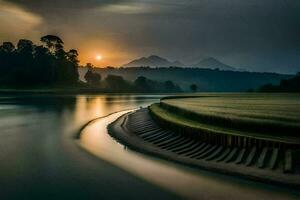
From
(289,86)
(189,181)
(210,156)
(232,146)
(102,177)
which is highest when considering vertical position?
(289,86)

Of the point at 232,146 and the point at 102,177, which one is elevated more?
the point at 232,146

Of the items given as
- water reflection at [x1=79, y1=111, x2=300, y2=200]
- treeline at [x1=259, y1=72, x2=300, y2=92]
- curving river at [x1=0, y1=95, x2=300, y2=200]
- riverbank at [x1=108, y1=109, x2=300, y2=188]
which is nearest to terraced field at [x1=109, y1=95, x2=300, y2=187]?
riverbank at [x1=108, y1=109, x2=300, y2=188]

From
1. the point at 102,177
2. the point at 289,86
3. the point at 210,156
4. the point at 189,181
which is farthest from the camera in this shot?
the point at 289,86

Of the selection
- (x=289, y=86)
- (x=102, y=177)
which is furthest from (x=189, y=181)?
(x=289, y=86)

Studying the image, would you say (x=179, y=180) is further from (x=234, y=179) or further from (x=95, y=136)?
(x=95, y=136)

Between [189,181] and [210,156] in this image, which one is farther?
[210,156]

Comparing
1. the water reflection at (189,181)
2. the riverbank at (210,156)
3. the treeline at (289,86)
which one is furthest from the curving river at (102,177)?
the treeline at (289,86)

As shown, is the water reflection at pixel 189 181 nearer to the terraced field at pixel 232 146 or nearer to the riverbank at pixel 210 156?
the riverbank at pixel 210 156

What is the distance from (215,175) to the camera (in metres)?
30.6

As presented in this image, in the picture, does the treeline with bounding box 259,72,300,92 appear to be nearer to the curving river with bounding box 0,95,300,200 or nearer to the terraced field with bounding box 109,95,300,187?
the terraced field with bounding box 109,95,300,187

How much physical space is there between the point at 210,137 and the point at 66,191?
49.9 ft

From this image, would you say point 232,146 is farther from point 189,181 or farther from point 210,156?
point 189,181

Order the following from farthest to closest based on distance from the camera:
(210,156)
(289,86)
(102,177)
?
(289,86) < (210,156) < (102,177)

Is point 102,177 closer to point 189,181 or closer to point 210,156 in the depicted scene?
point 189,181
